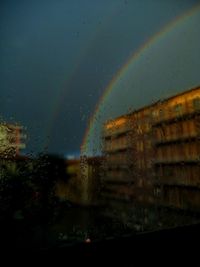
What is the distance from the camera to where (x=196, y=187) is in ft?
26.1

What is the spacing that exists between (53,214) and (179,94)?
5.27 meters

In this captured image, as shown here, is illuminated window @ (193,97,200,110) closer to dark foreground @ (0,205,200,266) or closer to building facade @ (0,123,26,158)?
building facade @ (0,123,26,158)

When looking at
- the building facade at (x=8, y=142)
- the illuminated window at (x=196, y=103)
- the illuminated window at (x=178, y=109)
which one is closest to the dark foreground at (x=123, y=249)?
the building facade at (x=8, y=142)

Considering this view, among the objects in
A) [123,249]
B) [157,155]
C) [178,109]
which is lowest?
[123,249]

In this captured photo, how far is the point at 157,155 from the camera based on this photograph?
30.9ft

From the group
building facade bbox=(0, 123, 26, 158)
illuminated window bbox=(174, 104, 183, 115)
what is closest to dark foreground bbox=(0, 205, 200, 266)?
building facade bbox=(0, 123, 26, 158)

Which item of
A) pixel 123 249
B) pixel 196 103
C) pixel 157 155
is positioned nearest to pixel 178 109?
pixel 196 103

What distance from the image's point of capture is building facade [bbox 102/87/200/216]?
320 inches

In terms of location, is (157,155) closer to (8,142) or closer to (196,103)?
(196,103)

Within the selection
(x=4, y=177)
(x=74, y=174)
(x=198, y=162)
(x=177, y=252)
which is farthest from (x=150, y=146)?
(x=177, y=252)

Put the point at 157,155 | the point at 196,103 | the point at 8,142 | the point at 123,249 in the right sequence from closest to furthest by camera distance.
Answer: the point at 123,249
the point at 8,142
the point at 196,103
the point at 157,155

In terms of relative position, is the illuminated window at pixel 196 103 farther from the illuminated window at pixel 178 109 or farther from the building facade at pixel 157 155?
the illuminated window at pixel 178 109

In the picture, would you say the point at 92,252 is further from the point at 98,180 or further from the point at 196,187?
the point at 98,180

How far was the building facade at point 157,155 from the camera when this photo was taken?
8.13m
